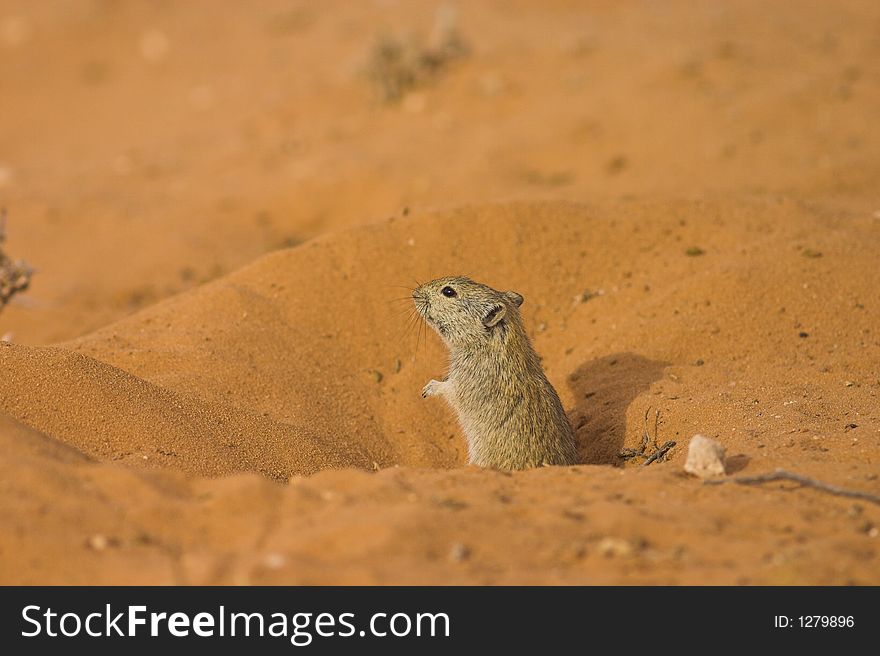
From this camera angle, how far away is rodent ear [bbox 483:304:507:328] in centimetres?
548

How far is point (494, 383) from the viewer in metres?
5.38

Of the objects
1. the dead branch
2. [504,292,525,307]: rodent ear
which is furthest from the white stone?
[504,292,525,307]: rodent ear

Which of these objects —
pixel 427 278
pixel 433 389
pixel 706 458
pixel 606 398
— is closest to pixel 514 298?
pixel 433 389

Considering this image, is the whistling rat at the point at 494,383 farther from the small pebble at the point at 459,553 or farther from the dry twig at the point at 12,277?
the dry twig at the point at 12,277

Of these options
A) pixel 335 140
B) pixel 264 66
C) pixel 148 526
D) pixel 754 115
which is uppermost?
pixel 264 66

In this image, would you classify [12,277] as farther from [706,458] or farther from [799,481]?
[799,481]

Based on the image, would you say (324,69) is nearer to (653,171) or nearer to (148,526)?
(653,171)

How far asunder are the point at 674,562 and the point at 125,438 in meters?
2.67

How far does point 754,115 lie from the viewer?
34.7ft

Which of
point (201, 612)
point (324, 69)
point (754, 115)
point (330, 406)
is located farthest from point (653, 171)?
point (201, 612)

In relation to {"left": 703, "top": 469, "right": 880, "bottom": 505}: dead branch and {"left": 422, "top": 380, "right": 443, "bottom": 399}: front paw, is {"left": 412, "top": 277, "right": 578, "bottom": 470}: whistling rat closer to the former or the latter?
{"left": 422, "top": 380, "right": 443, "bottom": 399}: front paw

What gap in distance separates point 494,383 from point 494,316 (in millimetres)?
384

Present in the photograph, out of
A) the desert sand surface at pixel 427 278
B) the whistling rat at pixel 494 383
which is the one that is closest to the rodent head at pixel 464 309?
the whistling rat at pixel 494 383

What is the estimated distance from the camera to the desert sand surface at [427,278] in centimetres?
339
